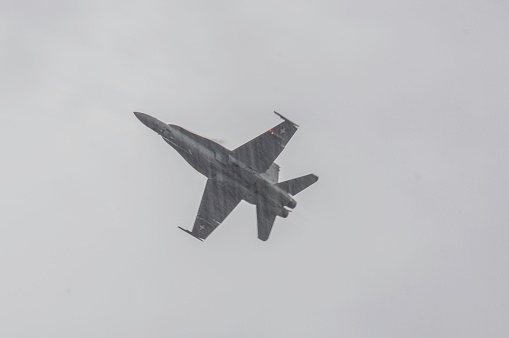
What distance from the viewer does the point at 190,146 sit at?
83125mm

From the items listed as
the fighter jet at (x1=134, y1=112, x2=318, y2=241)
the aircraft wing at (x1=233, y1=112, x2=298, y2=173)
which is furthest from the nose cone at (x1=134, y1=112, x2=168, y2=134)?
the aircraft wing at (x1=233, y1=112, x2=298, y2=173)

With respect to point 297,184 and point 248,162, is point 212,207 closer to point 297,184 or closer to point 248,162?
point 248,162

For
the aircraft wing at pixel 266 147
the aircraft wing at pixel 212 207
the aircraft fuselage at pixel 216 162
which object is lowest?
the aircraft wing at pixel 212 207

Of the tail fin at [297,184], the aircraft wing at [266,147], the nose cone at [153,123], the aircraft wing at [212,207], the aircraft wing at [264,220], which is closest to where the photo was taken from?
the aircraft wing at [266,147]

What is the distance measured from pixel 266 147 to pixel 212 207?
9.15 m

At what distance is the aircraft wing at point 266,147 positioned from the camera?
8256 cm

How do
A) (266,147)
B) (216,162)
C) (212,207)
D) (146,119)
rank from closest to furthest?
(266,147) → (216,162) → (146,119) → (212,207)

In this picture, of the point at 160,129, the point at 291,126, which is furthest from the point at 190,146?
the point at 291,126

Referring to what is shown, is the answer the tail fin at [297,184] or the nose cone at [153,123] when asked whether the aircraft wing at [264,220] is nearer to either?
the tail fin at [297,184]

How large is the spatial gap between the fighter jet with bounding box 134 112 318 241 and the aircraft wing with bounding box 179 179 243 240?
6.02ft

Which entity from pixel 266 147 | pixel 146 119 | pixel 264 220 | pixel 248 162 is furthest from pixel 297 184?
pixel 146 119

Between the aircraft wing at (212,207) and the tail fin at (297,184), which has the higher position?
the tail fin at (297,184)

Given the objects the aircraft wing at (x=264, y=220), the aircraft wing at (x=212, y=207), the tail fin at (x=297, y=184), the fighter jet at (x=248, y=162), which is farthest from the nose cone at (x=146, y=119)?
the tail fin at (x=297, y=184)

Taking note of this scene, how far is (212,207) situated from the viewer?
291 feet
